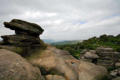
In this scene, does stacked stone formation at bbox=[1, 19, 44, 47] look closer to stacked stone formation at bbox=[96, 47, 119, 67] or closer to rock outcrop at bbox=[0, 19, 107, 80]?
rock outcrop at bbox=[0, 19, 107, 80]

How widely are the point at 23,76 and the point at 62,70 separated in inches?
163

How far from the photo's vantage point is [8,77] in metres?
6.45

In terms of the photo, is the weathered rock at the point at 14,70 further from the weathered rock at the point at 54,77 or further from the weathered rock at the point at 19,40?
the weathered rock at the point at 19,40

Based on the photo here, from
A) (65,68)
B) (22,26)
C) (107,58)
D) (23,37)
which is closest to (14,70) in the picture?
(65,68)

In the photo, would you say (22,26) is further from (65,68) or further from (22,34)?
(65,68)

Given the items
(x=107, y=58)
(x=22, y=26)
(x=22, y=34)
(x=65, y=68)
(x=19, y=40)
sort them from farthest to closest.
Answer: (x=107, y=58) < (x=22, y=34) < (x=22, y=26) < (x=19, y=40) < (x=65, y=68)

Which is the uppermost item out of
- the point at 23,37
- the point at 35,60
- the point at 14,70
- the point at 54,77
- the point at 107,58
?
the point at 23,37

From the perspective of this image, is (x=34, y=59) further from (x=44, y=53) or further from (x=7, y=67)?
(x=7, y=67)

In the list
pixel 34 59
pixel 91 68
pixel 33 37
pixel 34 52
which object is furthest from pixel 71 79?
pixel 33 37

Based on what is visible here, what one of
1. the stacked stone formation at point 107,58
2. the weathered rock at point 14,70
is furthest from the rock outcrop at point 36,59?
the stacked stone formation at point 107,58

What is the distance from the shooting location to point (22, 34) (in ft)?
40.6

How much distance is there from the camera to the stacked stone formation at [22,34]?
38.5 feet

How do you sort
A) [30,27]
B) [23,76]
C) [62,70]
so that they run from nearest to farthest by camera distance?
[23,76] → [62,70] → [30,27]

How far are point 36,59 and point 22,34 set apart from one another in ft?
10.9
